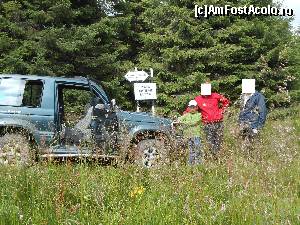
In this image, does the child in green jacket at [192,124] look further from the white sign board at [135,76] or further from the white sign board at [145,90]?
the white sign board at [135,76]

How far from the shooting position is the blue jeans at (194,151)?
6193 millimetres

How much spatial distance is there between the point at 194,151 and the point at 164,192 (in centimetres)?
276

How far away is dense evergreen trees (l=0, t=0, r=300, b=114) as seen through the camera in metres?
15.6

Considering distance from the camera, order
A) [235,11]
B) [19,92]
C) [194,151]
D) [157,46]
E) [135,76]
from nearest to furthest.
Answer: [194,151], [19,92], [135,76], [235,11], [157,46]

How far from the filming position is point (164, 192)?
4559 millimetres

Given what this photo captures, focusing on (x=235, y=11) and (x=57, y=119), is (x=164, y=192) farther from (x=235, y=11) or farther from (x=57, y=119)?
(x=235, y=11)

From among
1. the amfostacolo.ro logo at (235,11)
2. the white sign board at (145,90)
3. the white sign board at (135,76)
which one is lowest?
the white sign board at (145,90)

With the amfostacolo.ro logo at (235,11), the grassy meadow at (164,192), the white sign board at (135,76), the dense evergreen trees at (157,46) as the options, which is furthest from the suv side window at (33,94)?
the amfostacolo.ro logo at (235,11)

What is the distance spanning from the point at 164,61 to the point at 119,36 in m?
2.46

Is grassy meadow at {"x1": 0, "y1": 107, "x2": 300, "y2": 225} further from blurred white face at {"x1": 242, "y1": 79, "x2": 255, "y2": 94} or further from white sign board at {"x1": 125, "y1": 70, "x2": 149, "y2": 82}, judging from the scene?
white sign board at {"x1": 125, "y1": 70, "x2": 149, "y2": 82}

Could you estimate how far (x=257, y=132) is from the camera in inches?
309

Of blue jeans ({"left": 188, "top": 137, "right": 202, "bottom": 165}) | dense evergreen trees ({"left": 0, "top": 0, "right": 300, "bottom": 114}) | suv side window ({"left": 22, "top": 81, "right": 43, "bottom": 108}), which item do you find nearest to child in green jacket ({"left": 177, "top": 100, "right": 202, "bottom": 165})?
blue jeans ({"left": 188, "top": 137, "right": 202, "bottom": 165})

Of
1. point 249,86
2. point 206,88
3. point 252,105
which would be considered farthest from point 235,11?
point 252,105

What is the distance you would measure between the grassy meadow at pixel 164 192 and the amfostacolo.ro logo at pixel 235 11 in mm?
12400
